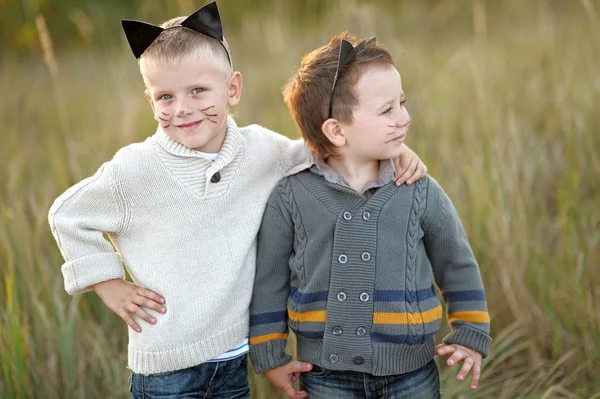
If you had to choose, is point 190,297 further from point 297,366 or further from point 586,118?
point 586,118

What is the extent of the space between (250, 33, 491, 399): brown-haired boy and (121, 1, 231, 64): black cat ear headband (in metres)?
0.31

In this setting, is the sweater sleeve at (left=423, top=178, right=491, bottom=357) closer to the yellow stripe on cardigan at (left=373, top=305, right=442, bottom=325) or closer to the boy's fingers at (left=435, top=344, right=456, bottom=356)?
the boy's fingers at (left=435, top=344, right=456, bottom=356)

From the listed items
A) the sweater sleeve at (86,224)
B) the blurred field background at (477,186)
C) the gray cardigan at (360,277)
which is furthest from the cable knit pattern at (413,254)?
the sweater sleeve at (86,224)

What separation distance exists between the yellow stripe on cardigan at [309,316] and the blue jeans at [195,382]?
0.84 feet

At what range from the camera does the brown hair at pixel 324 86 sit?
212 centimetres

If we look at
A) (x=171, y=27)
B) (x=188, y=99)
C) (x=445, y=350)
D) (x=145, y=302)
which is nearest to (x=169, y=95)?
(x=188, y=99)

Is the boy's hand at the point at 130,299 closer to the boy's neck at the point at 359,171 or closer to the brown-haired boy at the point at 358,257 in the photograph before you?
the brown-haired boy at the point at 358,257

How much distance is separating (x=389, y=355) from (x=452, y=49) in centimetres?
430

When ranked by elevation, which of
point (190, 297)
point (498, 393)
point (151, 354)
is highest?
point (190, 297)

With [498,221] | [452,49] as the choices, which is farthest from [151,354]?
[452,49]

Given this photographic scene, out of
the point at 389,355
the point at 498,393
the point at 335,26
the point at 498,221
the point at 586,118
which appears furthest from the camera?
the point at 335,26

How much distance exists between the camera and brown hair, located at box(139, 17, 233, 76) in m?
2.08

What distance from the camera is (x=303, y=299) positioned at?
2.16 metres

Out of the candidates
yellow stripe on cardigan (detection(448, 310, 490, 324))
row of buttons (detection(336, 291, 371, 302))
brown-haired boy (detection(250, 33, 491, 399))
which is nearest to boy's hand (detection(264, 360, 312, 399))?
brown-haired boy (detection(250, 33, 491, 399))
